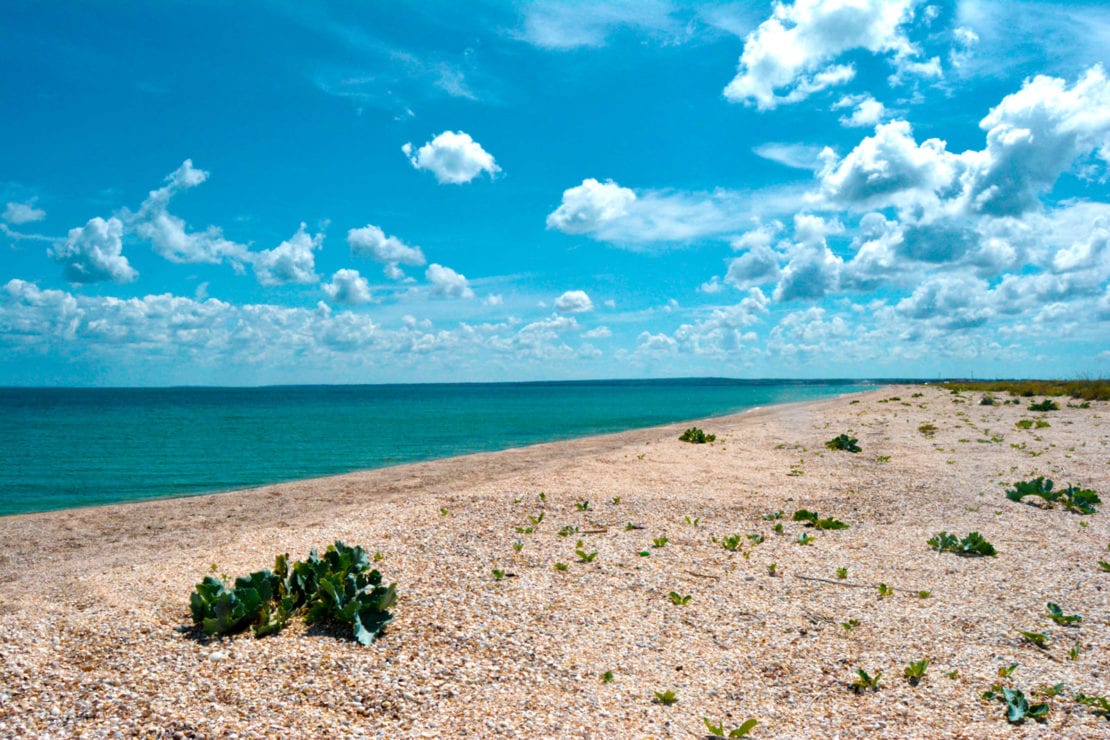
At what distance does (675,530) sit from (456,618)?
16.2 feet

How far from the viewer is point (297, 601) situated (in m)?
7.00

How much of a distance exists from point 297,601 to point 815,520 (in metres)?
8.60

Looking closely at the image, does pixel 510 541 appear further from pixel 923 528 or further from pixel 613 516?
pixel 923 528

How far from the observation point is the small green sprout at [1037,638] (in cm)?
649

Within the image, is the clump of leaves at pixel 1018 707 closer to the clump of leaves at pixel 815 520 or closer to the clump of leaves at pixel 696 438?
the clump of leaves at pixel 815 520

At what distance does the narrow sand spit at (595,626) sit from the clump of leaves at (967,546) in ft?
0.90

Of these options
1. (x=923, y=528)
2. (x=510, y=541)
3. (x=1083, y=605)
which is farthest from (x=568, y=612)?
(x=923, y=528)

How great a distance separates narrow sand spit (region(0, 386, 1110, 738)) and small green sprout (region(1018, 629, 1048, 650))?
0.35 feet

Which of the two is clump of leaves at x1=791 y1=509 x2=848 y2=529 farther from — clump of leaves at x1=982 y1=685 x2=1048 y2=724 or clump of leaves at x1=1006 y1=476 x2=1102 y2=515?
clump of leaves at x1=982 y1=685 x2=1048 y2=724

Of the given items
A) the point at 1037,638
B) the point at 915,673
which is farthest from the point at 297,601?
the point at 1037,638

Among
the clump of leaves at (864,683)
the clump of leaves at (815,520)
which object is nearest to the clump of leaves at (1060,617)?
the clump of leaves at (864,683)

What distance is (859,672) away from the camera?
19.3ft

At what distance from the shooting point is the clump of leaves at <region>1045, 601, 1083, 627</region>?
7016 mm

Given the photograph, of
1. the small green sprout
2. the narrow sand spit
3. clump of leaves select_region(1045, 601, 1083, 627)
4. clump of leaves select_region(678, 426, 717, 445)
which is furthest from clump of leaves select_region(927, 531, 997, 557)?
clump of leaves select_region(678, 426, 717, 445)
